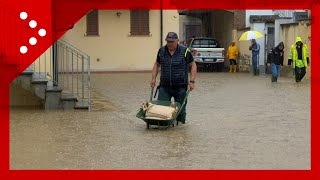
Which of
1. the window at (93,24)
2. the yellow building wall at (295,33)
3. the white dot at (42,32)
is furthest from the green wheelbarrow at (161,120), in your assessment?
the window at (93,24)

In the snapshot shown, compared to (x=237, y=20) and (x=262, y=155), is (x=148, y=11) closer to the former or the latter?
(x=237, y=20)

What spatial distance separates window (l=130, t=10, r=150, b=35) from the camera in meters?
30.3

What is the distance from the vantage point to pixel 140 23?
30.3 metres

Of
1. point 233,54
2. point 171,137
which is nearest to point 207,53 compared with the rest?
point 233,54

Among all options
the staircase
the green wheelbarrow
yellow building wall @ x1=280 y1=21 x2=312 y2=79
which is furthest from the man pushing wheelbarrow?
yellow building wall @ x1=280 y1=21 x2=312 y2=79

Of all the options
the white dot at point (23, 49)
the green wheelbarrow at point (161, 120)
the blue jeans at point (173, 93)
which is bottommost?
the green wheelbarrow at point (161, 120)

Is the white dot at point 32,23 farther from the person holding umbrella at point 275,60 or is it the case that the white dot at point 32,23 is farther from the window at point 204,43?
the window at point 204,43

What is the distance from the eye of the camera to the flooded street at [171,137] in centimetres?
830

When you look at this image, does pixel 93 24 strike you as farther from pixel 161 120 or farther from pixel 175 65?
pixel 161 120

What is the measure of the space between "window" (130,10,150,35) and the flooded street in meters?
13.5

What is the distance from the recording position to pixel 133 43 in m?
30.2

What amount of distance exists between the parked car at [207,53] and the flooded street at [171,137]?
15403mm

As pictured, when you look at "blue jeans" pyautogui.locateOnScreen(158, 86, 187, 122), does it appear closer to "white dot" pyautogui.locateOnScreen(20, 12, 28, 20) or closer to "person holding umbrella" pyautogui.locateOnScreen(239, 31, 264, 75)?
"white dot" pyautogui.locateOnScreen(20, 12, 28, 20)
